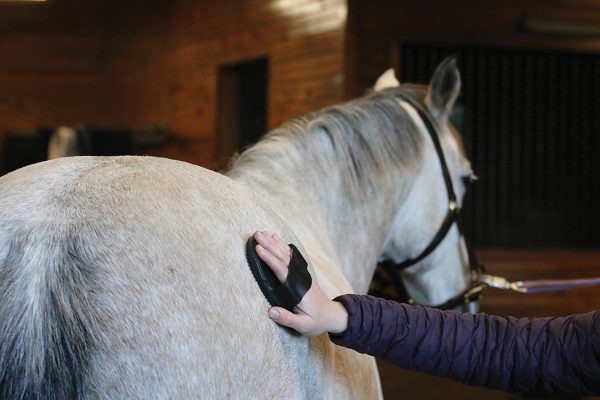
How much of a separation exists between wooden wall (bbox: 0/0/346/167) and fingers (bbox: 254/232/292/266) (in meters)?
4.25

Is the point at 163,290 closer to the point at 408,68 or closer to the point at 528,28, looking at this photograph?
the point at 408,68

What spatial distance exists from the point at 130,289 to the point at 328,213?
105 cm

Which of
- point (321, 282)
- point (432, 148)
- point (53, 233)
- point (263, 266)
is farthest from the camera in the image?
point (432, 148)

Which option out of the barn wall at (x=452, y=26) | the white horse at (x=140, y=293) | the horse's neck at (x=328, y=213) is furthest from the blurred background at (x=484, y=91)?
the white horse at (x=140, y=293)

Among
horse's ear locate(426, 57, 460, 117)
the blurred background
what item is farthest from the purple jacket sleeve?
the blurred background

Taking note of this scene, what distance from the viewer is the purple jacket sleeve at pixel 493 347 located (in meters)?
1.24

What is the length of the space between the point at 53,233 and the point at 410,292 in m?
1.67

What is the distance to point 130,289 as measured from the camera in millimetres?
901

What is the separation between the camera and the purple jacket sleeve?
4.08 ft

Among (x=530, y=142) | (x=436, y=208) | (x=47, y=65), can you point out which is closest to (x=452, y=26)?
(x=530, y=142)

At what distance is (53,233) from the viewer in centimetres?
92

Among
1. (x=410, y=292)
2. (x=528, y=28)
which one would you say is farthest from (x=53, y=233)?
(x=528, y=28)

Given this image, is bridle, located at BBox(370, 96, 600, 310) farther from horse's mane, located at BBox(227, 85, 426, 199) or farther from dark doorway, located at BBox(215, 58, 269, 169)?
dark doorway, located at BBox(215, 58, 269, 169)

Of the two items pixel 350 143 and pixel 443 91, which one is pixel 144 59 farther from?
pixel 350 143
